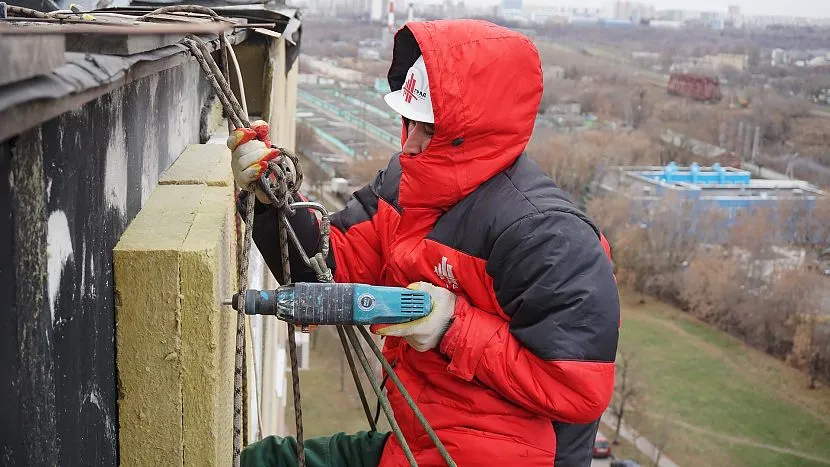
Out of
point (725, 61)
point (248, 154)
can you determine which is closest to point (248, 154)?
point (248, 154)

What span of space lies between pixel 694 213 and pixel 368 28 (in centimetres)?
4341

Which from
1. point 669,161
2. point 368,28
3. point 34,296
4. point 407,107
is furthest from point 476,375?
point 368,28

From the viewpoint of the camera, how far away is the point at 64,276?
4.74ft

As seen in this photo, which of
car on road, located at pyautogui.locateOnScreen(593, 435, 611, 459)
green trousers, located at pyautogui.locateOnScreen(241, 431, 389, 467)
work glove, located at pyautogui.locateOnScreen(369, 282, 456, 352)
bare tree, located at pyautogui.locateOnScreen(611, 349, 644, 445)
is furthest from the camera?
bare tree, located at pyautogui.locateOnScreen(611, 349, 644, 445)

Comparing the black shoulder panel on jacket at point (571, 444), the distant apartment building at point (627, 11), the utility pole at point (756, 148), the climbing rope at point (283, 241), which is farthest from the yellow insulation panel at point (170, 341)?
the distant apartment building at point (627, 11)

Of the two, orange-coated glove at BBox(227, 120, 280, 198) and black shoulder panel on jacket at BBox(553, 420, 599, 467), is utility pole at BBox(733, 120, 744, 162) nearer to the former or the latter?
black shoulder panel on jacket at BBox(553, 420, 599, 467)

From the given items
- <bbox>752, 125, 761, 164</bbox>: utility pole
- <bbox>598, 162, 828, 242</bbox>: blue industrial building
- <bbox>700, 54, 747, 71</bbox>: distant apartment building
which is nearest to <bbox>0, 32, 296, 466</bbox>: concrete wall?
<bbox>598, 162, 828, 242</bbox>: blue industrial building

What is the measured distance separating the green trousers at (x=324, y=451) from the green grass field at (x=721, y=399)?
75.4 ft

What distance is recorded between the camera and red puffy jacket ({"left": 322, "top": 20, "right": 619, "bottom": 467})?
7.23 ft

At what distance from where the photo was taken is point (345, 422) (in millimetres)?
22109

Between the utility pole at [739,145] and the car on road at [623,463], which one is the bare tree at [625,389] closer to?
the car on road at [623,463]

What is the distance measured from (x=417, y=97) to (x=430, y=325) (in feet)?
2.00

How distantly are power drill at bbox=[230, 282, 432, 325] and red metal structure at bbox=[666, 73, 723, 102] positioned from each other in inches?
2310

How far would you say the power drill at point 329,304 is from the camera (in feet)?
6.78
